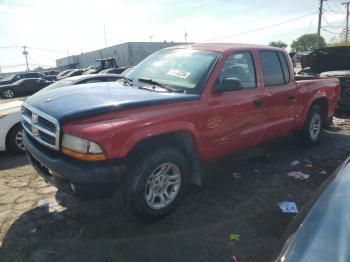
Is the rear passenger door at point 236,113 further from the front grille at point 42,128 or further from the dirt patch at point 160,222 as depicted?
the front grille at point 42,128

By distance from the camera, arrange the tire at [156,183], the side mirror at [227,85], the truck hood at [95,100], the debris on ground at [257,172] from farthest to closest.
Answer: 1. the debris on ground at [257,172]
2. the side mirror at [227,85]
3. the tire at [156,183]
4. the truck hood at [95,100]

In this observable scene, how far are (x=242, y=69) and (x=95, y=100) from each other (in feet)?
7.06

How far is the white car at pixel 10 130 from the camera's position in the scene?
244 inches

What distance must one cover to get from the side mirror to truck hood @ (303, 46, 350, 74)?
24.3 ft

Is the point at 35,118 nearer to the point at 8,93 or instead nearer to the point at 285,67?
the point at 285,67

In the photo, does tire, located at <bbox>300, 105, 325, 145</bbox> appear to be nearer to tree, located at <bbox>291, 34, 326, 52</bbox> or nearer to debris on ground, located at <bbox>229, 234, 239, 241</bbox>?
debris on ground, located at <bbox>229, 234, 239, 241</bbox>

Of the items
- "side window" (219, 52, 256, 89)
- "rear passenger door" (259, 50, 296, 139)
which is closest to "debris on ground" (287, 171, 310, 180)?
"rear passenger door" (259, 50, 296, 139)

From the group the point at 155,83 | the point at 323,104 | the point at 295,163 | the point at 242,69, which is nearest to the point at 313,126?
the point at 323,104

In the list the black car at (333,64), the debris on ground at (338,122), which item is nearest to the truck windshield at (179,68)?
the debris on ground at (338,122)

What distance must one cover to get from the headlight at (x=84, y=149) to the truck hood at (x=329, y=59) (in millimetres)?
9232

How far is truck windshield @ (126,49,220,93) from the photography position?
4164 millimetres

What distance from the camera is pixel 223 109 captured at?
4234mm

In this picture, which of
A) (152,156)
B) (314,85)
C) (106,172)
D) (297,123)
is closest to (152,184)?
(152,156)

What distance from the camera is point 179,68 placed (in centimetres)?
440
